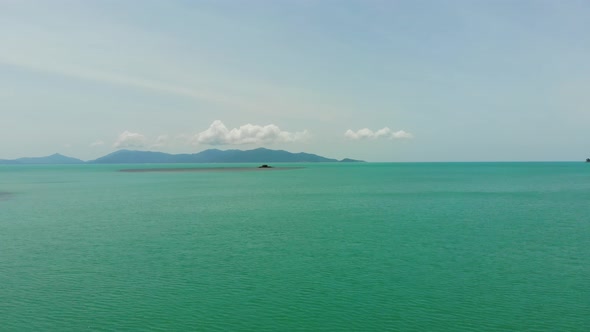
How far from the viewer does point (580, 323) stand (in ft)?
59.1

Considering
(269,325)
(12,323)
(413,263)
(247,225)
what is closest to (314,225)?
(247,225)

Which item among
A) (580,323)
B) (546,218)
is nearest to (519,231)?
(546,218)

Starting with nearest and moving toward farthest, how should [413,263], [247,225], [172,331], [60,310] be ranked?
[172,331] < [60,310] < [413,263] < [247,225]

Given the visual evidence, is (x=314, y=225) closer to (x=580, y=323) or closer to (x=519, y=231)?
(x=519, y=231)

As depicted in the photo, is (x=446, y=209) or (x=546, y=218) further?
(x=446, y=209)

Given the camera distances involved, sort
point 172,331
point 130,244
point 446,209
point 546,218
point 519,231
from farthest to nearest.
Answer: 1. point 446,209
2. point 546,218
3. point 519,231
4. point 130,244
5. point 172,331

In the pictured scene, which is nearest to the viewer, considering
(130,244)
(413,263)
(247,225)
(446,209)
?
(413,263)

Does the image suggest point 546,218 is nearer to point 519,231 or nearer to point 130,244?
point 519,231

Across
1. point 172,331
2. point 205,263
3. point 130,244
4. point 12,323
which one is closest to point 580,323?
Result: point 172,331

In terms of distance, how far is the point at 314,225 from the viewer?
142 ft

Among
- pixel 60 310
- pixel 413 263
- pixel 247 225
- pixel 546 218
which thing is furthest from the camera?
pixel 546 218

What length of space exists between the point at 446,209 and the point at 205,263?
38404 mm

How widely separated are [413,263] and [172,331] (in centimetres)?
1650

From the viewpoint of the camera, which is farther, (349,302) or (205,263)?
(205,263)
